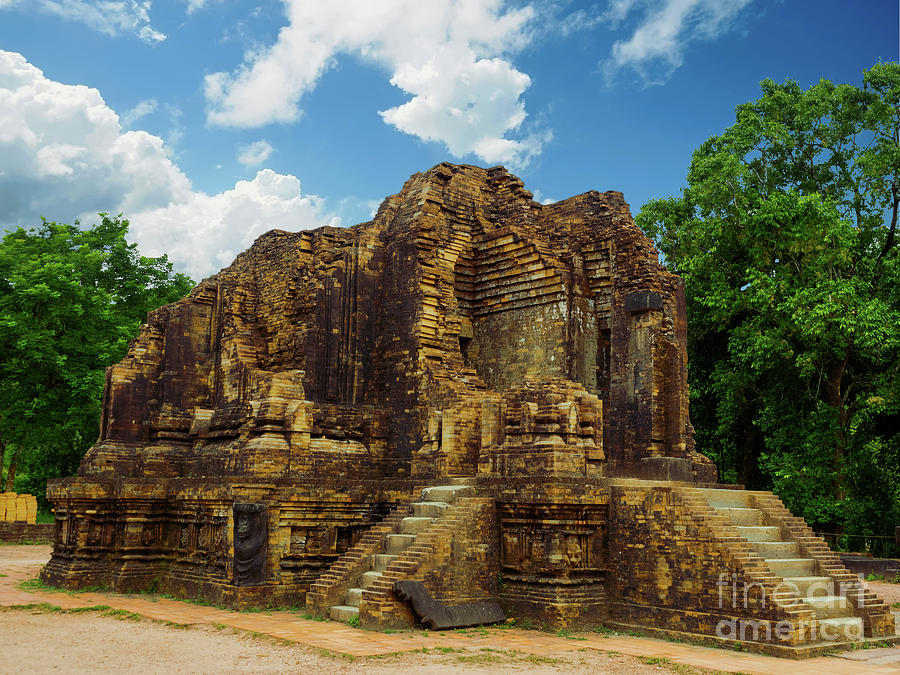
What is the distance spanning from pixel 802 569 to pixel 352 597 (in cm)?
574

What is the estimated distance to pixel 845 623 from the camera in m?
9.92

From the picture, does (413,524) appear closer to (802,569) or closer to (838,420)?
(802,569)

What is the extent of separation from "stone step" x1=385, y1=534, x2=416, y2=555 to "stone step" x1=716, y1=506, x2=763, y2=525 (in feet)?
13.4

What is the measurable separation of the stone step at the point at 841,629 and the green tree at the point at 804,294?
38.8ft

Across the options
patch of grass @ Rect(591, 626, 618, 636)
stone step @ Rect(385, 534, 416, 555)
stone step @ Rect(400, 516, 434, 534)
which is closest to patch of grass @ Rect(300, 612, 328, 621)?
stone step @ Rect(385, 534, 416, 555)

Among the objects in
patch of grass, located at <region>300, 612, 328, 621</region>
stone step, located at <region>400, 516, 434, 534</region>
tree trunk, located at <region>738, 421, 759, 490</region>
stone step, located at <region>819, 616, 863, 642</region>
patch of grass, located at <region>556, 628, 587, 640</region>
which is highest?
tree trunk, located at <region>738, 421, 759, 490</region>

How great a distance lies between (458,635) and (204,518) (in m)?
5.09

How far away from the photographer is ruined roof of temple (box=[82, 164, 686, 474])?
47.8ft

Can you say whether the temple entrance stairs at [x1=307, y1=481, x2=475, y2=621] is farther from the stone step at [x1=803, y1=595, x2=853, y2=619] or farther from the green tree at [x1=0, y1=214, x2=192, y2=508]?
the green tree at [x1=0, y1=214, x2=192, y2=508]

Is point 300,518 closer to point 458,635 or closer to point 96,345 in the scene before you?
point 458,635

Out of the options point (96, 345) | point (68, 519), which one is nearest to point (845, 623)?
point (68, 519)

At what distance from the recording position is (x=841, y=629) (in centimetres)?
984

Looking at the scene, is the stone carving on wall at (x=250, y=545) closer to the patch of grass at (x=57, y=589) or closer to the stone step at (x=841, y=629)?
the patch of grass at (x=57, y=589)

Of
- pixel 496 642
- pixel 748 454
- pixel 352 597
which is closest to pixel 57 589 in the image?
pixel 352 597
